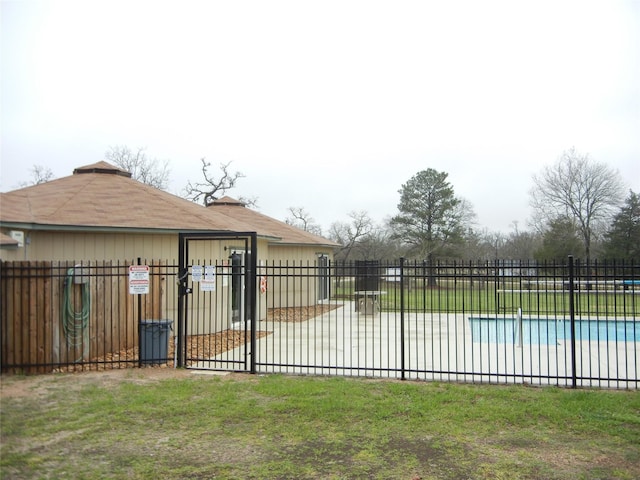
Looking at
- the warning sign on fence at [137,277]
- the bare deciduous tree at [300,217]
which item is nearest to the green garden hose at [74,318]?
the warning sign on fence at [137,277]

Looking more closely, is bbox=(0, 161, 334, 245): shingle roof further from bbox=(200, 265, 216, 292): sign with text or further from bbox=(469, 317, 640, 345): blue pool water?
bbox=(469, 317, 640, 345): blue pool water

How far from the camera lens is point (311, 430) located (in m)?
5.50

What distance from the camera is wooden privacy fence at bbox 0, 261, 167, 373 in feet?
26.7

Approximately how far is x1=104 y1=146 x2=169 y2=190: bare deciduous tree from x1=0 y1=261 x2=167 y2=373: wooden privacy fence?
104ft

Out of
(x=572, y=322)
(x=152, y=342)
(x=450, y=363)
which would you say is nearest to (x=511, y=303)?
(x=450, y=363)

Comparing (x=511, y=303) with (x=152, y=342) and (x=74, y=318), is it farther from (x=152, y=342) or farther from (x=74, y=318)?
(x=74, y=318)

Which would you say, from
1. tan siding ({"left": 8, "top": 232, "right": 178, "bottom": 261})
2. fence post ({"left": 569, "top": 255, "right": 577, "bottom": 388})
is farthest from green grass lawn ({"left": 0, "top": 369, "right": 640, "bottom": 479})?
tan siding ({"left": 8, "top": 232, "right": 178, "bottom": 261})

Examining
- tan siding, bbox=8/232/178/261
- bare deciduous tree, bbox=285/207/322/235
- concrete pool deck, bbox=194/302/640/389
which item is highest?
bare deciduous tree, bbox=285/207/322/235

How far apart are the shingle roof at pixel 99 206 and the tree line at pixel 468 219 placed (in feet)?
74.8

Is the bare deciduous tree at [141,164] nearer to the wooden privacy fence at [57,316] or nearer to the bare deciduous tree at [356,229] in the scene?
the bare deciduous tree at [356,229]

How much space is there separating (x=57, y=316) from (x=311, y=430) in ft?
17.8

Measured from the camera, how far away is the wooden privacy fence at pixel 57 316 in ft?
26.7

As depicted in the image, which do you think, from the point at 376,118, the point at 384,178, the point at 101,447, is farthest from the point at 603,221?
the point at 101,447

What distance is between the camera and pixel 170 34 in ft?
33.3
